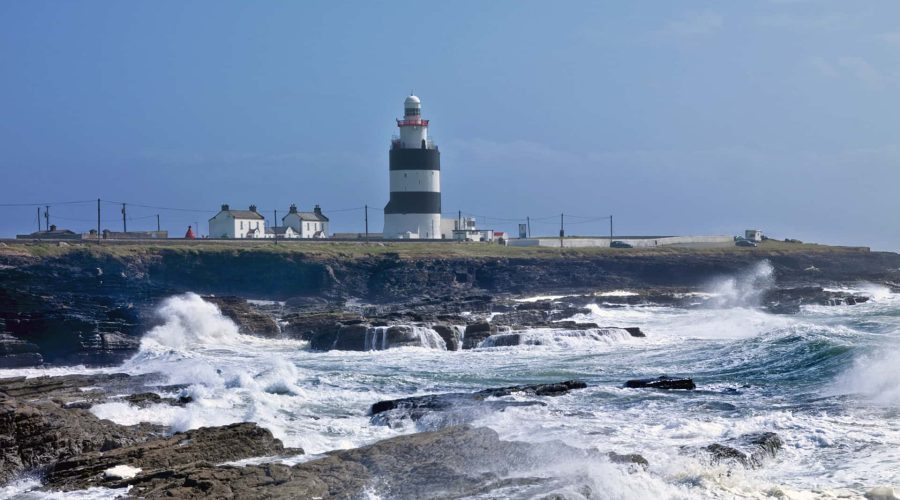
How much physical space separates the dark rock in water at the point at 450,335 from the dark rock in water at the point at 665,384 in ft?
32.0

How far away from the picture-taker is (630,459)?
43.7 ft

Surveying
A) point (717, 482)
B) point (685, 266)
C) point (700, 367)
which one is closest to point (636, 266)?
point (685, 266)

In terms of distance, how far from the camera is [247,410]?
18.2 metres

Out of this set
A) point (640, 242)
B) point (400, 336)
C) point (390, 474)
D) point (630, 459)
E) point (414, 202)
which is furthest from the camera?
point (640, 242)

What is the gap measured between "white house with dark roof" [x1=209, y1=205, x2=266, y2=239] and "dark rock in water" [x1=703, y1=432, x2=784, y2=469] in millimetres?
49882

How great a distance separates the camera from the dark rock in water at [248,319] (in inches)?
1332

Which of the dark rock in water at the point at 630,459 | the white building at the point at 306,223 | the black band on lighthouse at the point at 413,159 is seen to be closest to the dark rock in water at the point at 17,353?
the dark rock in water at the point at 630,459

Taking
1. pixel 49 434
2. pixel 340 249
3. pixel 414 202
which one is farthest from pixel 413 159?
pixel 49 434

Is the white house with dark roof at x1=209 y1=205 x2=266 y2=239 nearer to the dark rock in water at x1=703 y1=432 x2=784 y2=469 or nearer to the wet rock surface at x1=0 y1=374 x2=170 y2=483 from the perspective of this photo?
the wet rock surface at x1=0 y1=374 x2=170 y2=483

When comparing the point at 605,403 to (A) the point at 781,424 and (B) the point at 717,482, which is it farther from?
(B) the point at 717,482

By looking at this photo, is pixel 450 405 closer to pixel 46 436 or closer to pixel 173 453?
pixel 173 453

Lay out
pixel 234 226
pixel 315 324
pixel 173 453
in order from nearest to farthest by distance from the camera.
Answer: pixel 173 453
pixel 315 324
pixel 234 226

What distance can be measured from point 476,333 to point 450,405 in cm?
1253

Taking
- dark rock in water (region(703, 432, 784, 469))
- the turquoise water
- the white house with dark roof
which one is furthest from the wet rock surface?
the white house with dark roof
